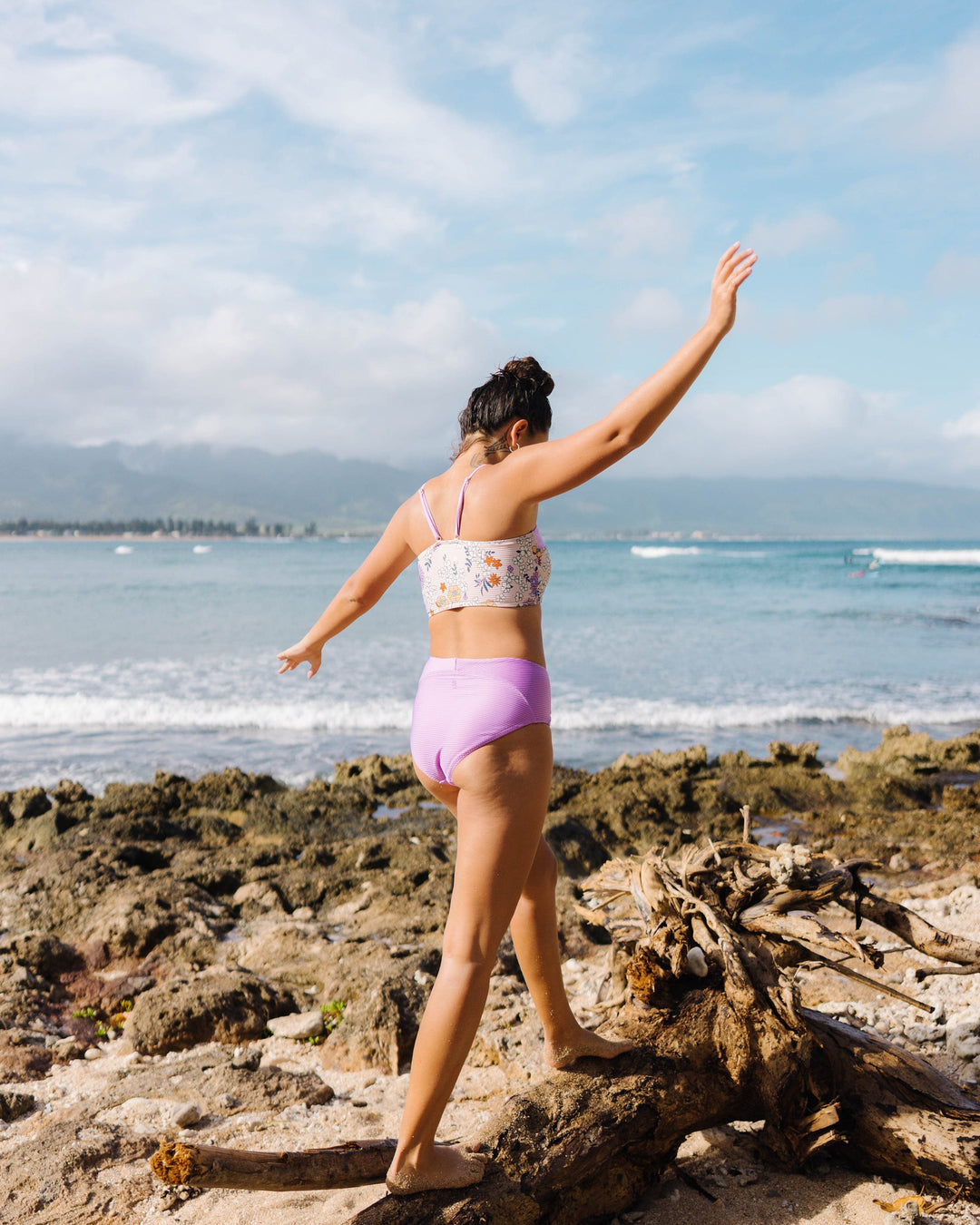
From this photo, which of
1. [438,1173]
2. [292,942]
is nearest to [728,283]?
[438,1173]

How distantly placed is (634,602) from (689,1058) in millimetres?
32484

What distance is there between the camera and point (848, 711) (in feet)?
48.9

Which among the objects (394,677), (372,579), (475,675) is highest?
(372,579)

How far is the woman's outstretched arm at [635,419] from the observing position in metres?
2.33

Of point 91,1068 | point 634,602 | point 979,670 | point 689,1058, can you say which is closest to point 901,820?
point 689,1058

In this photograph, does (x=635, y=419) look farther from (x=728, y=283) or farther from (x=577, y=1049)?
(x=577, y=1049)

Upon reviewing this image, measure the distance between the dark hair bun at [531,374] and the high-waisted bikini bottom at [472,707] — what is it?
2.85 ft

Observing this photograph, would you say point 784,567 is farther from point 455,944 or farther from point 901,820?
point 455,944

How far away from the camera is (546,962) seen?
9.55 ft

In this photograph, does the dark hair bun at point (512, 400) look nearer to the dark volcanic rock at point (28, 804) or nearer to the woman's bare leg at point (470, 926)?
the woman's bare leg at point (470, 926)

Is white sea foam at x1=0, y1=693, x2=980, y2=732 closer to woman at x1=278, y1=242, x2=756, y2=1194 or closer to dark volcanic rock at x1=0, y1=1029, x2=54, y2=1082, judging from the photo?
dark volcanic rock at x1=0, y1=1029, x2=54, y2=1082

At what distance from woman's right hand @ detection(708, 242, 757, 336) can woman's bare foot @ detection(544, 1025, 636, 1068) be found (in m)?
2.26

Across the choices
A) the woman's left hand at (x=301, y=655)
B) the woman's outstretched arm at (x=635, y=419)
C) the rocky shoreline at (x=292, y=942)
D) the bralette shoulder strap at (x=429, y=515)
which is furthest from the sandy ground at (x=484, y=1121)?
the woman's outstretched arm at (x=635, y=419)

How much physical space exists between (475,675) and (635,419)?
86cm
